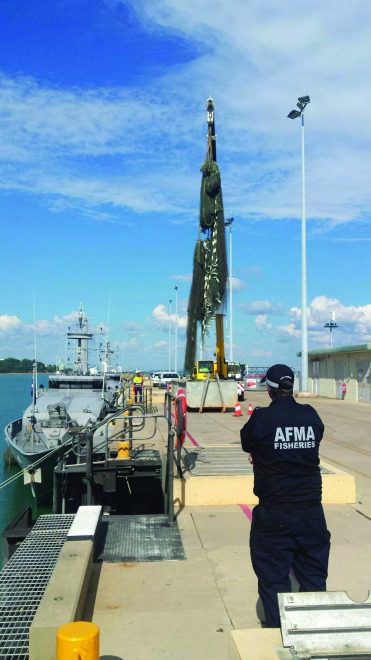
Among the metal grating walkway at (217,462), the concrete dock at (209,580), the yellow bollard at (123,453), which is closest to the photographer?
the concrete dock at (209,580)

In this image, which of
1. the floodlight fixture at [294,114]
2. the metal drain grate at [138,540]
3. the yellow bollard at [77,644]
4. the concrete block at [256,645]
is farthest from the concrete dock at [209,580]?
the floodlight fixture at [294,114]

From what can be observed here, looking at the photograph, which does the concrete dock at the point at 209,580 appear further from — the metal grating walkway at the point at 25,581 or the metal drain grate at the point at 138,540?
the metal grating walkway at the point at 25,581

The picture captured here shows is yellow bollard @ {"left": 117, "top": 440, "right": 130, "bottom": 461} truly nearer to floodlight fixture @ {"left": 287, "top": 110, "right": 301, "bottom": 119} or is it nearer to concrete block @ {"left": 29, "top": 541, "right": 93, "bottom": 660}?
concrete block @ {"left": 29, "top": 541, "right": 93, "bottom": 660}

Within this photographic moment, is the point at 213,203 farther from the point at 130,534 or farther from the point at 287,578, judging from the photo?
the point at 287,578

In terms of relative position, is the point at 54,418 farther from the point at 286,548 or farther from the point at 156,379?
the point at 156,379

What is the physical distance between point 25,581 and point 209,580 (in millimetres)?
1629

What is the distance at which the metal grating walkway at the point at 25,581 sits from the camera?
4.30m

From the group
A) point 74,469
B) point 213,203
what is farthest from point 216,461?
point 213,203

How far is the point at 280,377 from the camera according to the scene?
13.9ft

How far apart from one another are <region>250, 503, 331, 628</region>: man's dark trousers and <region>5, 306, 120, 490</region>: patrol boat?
328 inches

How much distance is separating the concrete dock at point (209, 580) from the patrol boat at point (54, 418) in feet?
14.2

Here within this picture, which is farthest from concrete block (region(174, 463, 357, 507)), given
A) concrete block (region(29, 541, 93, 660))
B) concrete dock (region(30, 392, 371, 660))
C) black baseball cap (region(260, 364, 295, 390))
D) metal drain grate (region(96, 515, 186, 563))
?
black baseball cap (region(260, 364, 295, 390))

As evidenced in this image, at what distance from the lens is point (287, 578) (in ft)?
13.3

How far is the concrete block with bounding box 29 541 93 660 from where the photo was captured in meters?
3.96
